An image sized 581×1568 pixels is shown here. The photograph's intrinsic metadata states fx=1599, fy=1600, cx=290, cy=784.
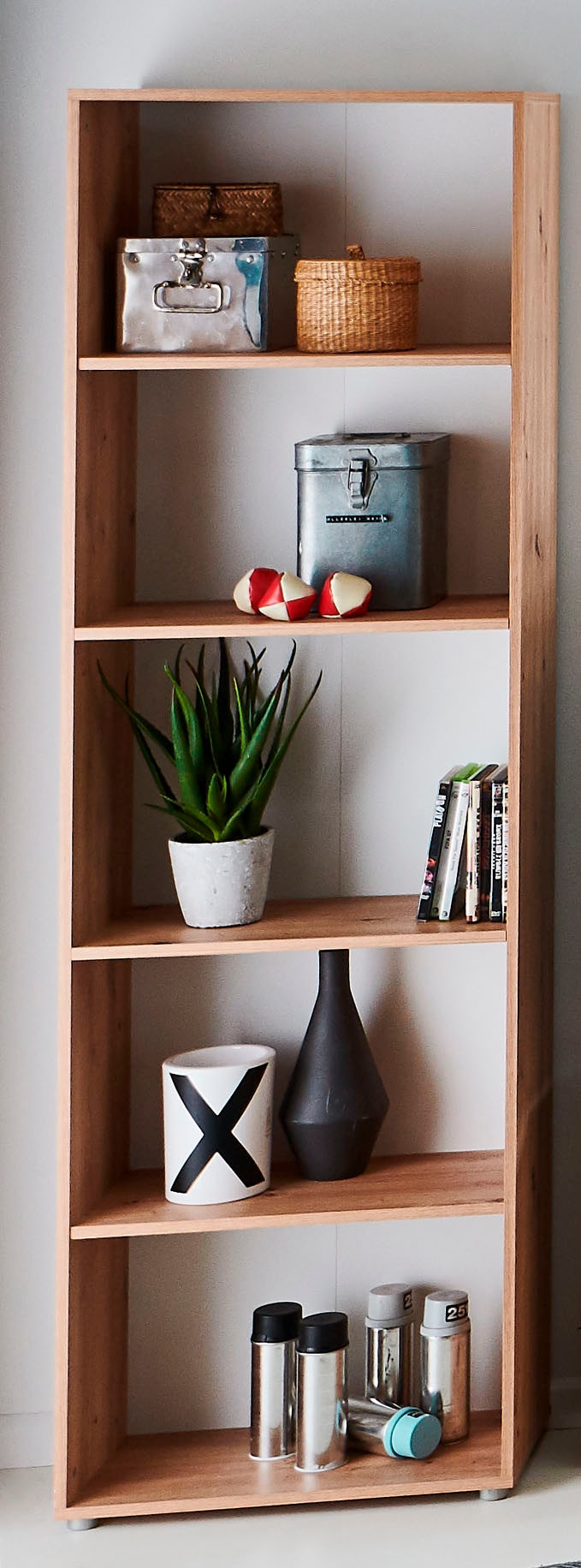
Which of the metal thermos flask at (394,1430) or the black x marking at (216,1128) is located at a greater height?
the black x marking at (216,1128)

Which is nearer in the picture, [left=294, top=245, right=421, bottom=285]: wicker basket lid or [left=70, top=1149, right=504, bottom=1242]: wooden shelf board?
[left=294, top=245, right=421, bottom=285]: wicker basket lid

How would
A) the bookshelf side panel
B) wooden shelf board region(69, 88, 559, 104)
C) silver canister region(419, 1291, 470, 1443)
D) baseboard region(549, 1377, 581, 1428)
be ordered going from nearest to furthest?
wooden shelf board region(69, 88, 559, 104) → the bookshelf side panel → silver canister region(419, 1291, 470, 1443) → baseboard region(549, 1377, 581, 1428)

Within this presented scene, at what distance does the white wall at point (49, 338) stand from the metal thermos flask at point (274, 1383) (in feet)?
1.05

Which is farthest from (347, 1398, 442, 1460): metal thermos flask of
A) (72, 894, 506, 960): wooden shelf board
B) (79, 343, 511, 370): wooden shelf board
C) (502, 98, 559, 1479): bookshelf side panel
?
(79, 343, 511, 370): wooden shelf board

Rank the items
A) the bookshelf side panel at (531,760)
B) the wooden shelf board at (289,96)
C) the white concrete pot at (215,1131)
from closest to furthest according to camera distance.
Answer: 1. the wooden shelf board at (289,96)
2. the bookshelf side panel at (531,760)
3. the white concrete pot at (215,1131)

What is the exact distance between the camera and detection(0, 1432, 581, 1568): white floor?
2.06 m

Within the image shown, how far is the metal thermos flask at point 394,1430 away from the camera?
2.21 metres

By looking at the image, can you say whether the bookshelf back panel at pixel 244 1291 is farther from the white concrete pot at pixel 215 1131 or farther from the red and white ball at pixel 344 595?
the red and white ball at pixel 344 595

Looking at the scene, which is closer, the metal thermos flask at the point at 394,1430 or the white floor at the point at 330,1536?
the white floor at the point at 330,1536

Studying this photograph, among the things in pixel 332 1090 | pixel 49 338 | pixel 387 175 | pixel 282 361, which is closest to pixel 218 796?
pixel 332 1090

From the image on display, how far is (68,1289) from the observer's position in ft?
6.86

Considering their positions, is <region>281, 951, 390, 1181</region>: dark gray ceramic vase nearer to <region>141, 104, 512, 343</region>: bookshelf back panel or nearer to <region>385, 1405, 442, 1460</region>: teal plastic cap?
<region>385, 1405, 442, 1460</region>: teal plastic cap

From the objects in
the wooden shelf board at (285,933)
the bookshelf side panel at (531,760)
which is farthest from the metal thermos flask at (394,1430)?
the wooden shelf board at (285,933)

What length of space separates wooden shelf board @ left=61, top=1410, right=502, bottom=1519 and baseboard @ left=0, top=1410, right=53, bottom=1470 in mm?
118
